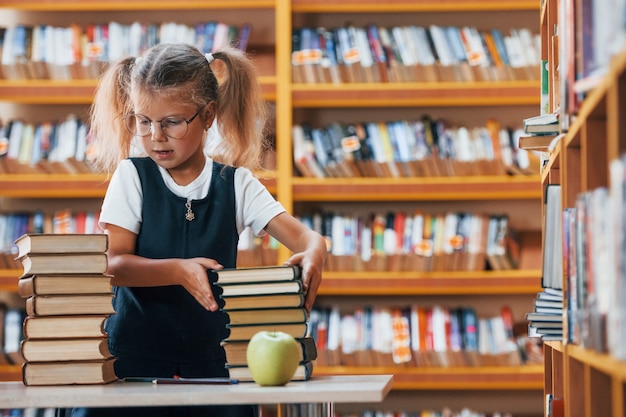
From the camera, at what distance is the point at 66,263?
1941 mm

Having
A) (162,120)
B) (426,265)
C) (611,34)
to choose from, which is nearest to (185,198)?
(162,120)

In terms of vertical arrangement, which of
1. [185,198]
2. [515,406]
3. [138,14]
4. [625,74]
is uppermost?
[138,14]

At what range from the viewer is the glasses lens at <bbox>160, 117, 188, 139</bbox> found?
2188mm

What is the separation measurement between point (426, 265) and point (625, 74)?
2.94m

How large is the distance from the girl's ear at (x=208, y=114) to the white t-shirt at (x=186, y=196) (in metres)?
0.09

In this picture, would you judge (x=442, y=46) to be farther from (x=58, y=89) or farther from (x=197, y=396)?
(x=197, y=396)

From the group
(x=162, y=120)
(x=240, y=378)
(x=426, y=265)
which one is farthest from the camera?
(x=426, y=265)

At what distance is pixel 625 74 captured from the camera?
1.28 m

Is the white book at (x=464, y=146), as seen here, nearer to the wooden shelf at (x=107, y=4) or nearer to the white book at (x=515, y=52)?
the white book at (x=515, y=52)

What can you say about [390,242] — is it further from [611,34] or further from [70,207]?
[611,34]

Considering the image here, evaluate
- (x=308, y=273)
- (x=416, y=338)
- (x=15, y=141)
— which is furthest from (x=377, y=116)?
(x=308, y=273)

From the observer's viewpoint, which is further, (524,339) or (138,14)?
(138,14)

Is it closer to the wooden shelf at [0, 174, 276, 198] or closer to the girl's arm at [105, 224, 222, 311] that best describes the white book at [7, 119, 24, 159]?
the wooden shelf at [0, 174, 276, 198]

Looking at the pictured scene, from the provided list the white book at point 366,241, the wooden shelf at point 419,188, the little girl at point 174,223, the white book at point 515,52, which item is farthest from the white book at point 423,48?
the little girl at point 174,223
